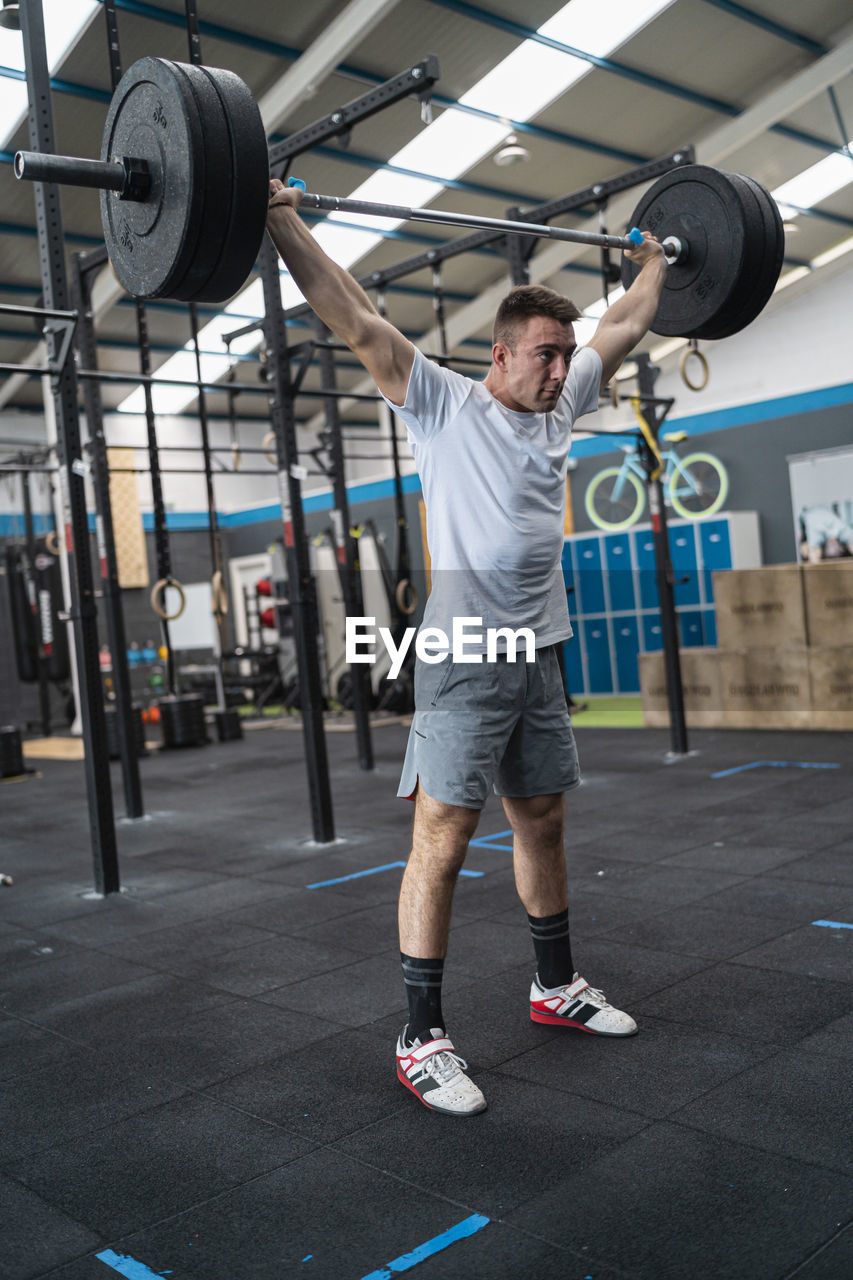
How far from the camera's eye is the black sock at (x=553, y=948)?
2.07m

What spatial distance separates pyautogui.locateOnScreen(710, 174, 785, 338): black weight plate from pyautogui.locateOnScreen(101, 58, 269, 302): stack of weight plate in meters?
1.22

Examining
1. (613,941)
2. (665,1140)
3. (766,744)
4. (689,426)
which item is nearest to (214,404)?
(689,426)

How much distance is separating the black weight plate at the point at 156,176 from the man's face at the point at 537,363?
0.57 metres

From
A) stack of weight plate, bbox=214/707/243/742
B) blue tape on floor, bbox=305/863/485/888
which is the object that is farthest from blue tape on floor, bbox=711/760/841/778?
stack of weight plate, bbox=214/707/243/742

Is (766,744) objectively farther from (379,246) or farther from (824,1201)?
(379,246)

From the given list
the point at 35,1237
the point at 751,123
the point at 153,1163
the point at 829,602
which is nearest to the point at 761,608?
the point at 829,602

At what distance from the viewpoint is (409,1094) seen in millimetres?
1876

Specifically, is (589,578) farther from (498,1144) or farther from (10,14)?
(498,1144)

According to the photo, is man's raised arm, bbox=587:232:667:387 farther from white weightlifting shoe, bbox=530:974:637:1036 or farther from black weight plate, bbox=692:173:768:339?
white weightlifting shoe, bbox=530:974:637:1036

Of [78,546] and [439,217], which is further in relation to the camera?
[78,546]

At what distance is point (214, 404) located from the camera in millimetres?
14180

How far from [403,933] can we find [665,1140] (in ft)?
1.79

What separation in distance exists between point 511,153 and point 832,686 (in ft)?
16.2

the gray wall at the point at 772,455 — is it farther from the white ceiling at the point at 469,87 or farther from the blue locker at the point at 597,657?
the white ceiling at the point at 469,87
